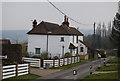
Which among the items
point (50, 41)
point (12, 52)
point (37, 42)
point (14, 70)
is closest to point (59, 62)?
point (12, 52)

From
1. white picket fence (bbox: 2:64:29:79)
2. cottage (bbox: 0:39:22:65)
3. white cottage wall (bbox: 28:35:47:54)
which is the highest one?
white cottage wall (bbox: 28:35:47:54)

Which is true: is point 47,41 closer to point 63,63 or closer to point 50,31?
point 50,31

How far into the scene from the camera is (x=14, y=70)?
1752 centimetres

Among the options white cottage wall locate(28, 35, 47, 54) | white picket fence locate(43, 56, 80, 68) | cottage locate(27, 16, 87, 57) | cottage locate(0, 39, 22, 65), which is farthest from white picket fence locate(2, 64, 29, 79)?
white cottage wall locate(28, 35, 47, 54)

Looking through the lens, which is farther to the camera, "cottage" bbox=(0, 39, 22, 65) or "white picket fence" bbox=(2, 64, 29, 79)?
"cottage" bbox=(0, 39, 22, 65)

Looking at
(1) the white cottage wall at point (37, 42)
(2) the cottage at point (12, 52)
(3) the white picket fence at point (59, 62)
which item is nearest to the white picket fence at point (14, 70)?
(2) the cottage at point (12, 52)

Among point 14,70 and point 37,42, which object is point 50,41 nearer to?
point 37,42

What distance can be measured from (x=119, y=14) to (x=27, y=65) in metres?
30.2

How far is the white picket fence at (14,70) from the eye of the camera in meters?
16.4

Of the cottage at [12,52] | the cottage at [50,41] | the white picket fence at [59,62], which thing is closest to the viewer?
the cottage at [12,52]

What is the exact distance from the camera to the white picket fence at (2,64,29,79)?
16.4 m

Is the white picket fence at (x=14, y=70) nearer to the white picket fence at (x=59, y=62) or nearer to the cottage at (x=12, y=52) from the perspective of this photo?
the cottage at (x=12, y=52)

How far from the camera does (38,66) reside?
86.8 feet

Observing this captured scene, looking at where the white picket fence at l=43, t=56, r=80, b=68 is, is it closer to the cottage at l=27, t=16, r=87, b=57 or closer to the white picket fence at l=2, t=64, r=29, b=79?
the white picket fence at l=2, t=64, r=29, b=79
